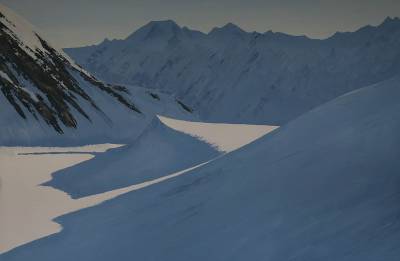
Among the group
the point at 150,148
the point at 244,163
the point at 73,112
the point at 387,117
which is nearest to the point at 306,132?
the point at 244,163

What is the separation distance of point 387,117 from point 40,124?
2041 inches

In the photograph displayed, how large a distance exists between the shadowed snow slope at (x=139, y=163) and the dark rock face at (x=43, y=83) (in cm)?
2567

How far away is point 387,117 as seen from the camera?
1580 cm

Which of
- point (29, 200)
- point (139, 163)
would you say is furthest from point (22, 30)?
point (29, 200)

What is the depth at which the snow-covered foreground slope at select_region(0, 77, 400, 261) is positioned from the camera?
11469 millimetres

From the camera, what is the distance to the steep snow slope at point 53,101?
59.9 m

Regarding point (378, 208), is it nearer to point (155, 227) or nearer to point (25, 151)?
point (155, 227)

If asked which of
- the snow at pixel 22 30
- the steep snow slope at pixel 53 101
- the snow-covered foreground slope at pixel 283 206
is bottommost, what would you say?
the snow-covered foreground slope at pixel 283 206

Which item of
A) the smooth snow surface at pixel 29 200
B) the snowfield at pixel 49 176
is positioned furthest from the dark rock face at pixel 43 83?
the smooth snow surface at pixel 29 200

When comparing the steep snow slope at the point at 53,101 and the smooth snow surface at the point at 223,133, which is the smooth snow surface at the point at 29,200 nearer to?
the smooth snow surface at the point at 223,133

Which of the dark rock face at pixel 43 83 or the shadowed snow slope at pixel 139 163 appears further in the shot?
the dark rock face at pixel 43 83

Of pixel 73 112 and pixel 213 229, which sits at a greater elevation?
pixel 73 112

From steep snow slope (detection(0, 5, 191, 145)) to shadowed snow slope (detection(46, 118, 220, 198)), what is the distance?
19.9 meters

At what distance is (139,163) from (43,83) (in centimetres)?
4148
